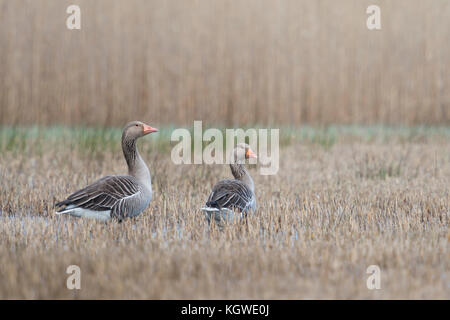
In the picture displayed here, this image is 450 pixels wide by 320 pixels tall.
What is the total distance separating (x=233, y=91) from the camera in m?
13.5

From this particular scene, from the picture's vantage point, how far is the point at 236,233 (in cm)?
610

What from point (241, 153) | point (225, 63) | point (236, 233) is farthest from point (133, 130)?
point (225, 63)

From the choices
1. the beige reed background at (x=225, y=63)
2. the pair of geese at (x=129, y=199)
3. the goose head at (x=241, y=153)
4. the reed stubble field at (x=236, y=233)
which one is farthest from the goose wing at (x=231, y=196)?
the beige reed background at (x=225, y=63)

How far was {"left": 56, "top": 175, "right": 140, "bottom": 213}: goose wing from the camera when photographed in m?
6.16

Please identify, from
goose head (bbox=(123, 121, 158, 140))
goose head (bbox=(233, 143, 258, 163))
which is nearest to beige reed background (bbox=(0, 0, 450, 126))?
goose head (bbox=(233, 143, 258, 163))

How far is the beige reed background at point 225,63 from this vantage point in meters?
12.9

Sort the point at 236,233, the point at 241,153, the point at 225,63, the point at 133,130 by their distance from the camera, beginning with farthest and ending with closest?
the point at 225,63 → the point at 241,153 → the point at 133,130 → the point at 236,233

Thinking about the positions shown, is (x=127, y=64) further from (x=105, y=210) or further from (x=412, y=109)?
(x=105, y=210)

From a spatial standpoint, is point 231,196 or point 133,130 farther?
point 133,130

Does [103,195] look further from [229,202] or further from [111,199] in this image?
[229,202]

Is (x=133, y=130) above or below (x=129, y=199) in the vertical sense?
above

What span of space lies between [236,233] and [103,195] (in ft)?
4.53

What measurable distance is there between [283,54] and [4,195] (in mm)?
7844
